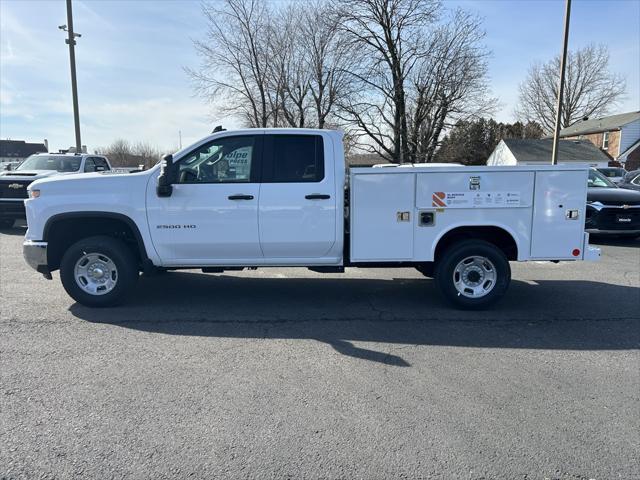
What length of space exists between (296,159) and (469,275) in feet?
8.48

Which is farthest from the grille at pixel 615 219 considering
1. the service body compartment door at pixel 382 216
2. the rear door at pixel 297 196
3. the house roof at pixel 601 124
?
the house roof at pixel 601 124

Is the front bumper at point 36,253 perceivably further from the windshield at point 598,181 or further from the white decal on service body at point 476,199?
the windshield at point 598,181

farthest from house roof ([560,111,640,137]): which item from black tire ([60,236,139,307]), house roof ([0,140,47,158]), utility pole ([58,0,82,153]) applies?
house roof ([0,140,47,158])

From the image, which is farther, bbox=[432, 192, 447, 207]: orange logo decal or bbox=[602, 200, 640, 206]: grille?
bbox=[602, 200, 640, 206]: grille

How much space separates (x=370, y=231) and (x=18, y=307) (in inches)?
176

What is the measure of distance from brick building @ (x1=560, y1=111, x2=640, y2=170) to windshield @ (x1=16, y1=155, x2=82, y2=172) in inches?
1902

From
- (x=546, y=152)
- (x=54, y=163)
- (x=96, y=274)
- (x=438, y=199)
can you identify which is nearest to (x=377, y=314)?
(x=438, y=199)

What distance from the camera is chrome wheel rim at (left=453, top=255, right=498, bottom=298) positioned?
18.2 ft

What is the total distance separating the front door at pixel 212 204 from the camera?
530cm

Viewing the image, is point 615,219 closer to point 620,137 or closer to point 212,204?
point 212,204

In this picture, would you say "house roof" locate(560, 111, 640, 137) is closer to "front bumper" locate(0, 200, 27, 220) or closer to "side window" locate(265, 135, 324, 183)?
"side window" locate(265, 135, 324, 183)

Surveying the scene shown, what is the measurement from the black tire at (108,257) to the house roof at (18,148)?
241 feet

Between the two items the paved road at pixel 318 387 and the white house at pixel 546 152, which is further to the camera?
the white house at pixel 546 152

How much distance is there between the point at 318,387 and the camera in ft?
12.0
